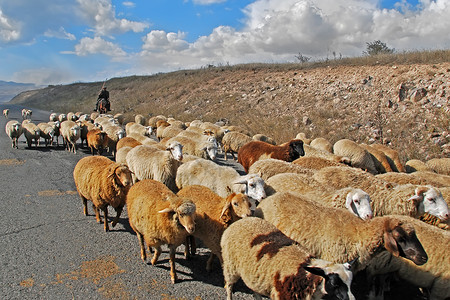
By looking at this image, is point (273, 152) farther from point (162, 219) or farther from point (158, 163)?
point (162, 219)

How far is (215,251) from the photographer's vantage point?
4.81 metres

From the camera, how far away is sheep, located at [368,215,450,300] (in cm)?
409

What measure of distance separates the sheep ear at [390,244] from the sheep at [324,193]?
81 cm

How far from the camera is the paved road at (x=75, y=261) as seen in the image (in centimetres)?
430

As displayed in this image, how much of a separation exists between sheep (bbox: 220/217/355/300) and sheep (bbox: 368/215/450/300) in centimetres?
157

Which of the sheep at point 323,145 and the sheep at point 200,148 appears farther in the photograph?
the sheep at point 323,145

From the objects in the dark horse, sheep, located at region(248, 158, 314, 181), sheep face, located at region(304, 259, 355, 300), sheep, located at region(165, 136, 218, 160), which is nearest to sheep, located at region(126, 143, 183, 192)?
sheep, located at region(165, 136, 218, 160)

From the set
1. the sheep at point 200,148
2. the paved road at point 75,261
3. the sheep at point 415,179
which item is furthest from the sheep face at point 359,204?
the sheep at point 200,148

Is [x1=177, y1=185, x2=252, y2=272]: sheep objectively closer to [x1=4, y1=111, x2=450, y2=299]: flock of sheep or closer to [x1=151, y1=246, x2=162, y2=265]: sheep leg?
[x1=4, y1=111, x2=450, y2=299]: flock of sheep

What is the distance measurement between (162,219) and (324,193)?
2952mm

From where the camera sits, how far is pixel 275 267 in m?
3.58

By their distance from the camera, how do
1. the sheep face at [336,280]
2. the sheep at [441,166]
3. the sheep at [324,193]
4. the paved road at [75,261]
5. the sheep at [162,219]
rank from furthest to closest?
1. the sheep at [441,166]
2. the sheep at [324,193]
3. the sheep at [162,219]
4. the paved road at [75,261]
5. the sheep face at [336,280]

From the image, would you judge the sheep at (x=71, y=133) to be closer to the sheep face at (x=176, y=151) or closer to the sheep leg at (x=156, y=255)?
the sheep face at (x=176, y=151)

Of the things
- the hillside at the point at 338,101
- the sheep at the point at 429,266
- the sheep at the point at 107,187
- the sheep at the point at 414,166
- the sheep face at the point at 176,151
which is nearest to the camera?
the sheep at the point at 429,266
